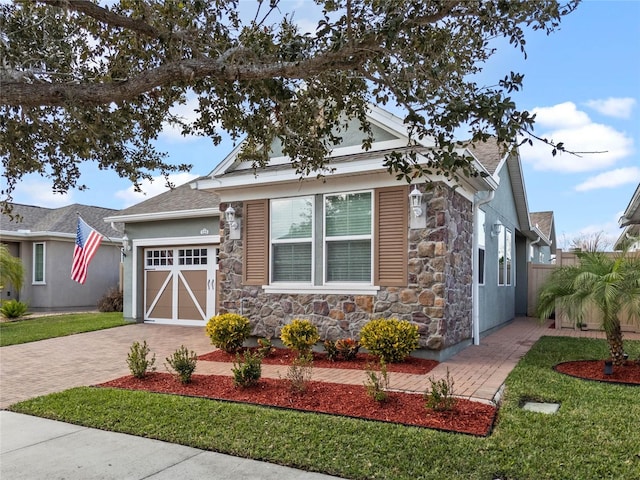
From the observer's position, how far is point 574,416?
16.9 ft

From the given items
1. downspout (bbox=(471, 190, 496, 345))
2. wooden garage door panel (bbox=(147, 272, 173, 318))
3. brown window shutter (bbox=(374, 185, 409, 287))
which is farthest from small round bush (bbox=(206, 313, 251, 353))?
wooden garage door panel (bbox=(147, 272, 173, 318))

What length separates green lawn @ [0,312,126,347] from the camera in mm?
12330

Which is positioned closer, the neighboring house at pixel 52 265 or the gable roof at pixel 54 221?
the neighboring house at pixel 52 265

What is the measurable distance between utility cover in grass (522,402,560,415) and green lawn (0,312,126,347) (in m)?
11.2

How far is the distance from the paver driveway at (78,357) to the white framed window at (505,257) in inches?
308

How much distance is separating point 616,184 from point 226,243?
18.3 metres

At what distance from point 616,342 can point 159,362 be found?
7.44 m

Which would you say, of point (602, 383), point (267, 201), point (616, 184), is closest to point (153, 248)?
point (267, 201)

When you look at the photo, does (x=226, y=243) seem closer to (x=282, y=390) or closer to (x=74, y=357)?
(x=74, y=357)

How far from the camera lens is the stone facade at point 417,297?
8398mm

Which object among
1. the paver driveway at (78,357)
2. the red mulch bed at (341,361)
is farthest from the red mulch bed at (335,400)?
the red mulch bed at (341,361)

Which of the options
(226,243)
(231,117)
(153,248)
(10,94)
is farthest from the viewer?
(153,248)

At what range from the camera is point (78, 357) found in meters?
9.80

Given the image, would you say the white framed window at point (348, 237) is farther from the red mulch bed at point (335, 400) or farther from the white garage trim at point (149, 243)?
the white garage trim at point (149, 243)
